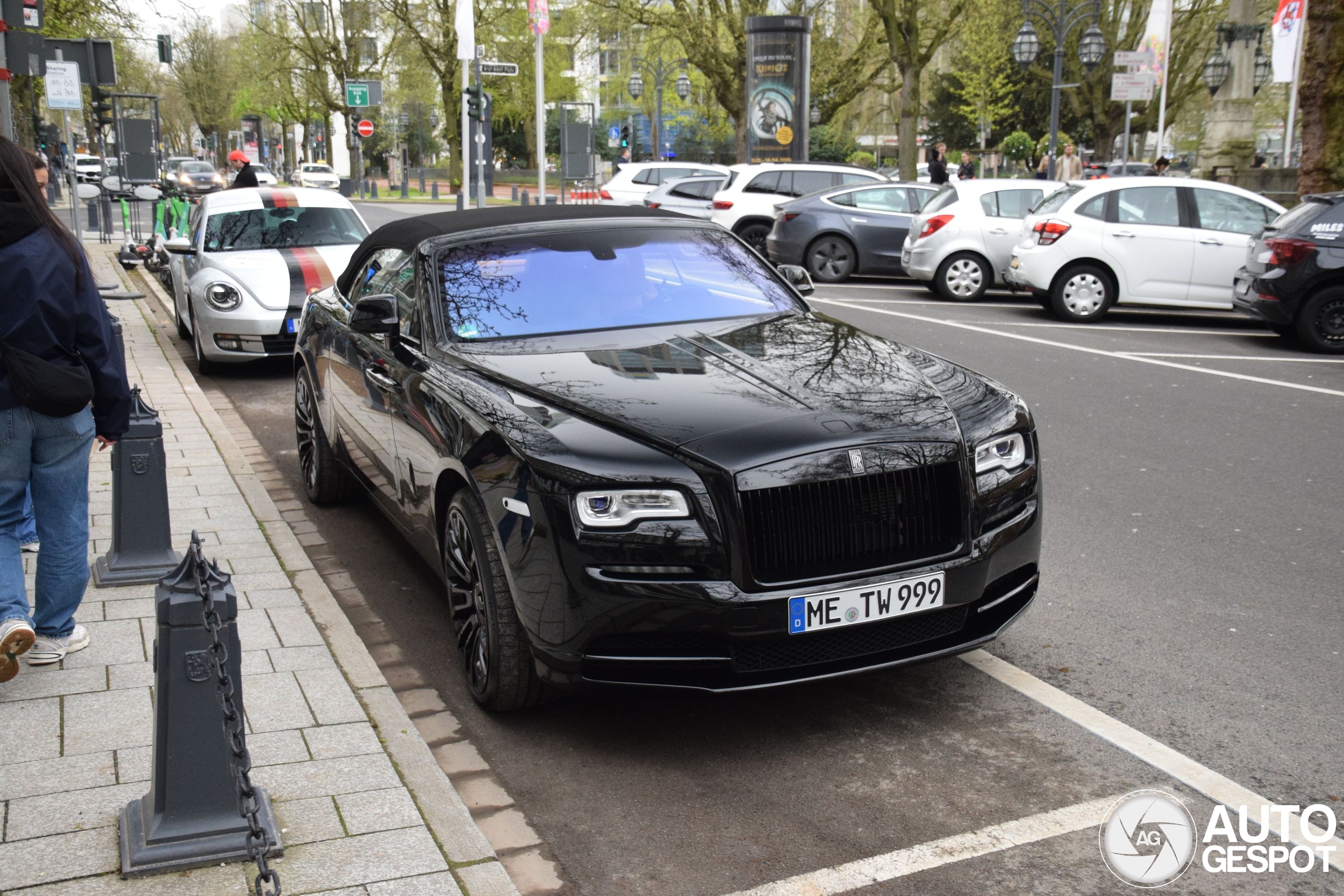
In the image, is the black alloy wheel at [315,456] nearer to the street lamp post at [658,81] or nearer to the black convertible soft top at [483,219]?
the black convertible soft top at [483,219]

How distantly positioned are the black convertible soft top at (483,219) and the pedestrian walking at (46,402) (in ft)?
5.22

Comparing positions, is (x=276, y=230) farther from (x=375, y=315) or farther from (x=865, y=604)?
(x=865, y=604)

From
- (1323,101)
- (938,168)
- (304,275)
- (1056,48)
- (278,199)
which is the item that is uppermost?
(1056,48)

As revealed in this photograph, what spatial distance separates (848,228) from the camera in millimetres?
19125

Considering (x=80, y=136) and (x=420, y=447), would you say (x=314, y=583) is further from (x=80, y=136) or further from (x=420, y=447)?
(x=80, y=136)

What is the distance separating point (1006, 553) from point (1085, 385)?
265 inches

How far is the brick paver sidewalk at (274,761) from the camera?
10.5 feet

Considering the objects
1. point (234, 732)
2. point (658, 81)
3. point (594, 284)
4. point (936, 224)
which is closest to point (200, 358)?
point (594, 284)

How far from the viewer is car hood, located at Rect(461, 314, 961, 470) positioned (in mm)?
3893

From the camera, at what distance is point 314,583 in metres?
5.57

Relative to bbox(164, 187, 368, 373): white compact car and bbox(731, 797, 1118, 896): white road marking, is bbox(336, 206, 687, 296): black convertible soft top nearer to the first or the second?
bbox(731, 797, 1118, 896): white road marking

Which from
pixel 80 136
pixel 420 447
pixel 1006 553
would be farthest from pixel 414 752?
pixel 80 136

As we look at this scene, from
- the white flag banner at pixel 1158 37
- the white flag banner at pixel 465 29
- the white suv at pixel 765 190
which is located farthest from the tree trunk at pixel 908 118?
the white suv at pixel 765 190

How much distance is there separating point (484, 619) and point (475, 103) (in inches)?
1021
